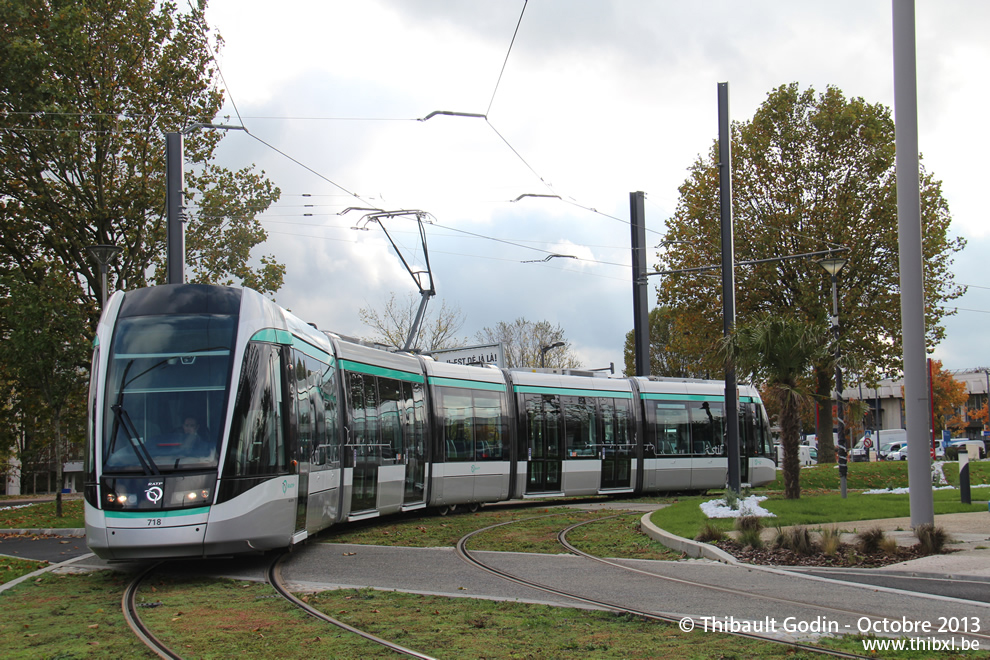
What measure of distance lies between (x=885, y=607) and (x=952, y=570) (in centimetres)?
237

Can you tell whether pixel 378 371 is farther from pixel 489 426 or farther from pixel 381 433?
pixel 489 426

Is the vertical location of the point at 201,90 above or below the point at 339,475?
above

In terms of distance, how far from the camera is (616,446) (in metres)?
23.9

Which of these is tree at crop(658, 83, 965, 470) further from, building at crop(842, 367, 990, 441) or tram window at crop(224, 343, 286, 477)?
building at crop(842, 367, 990, 441)

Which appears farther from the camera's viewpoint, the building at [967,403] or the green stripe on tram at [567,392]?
the building at [967,403]

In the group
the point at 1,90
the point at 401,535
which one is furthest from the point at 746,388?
the point at 1,90

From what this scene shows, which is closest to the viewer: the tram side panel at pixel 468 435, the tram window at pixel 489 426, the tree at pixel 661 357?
the tram side panel at pixel 468 435

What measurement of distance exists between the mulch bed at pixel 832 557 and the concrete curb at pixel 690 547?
0.18 m

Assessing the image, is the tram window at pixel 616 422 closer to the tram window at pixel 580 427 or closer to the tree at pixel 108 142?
the tram window at pixel 580 427

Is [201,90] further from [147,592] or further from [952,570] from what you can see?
[952,570]

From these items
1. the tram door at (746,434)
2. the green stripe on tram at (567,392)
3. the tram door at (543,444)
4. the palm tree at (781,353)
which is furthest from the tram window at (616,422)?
the palm tree at (781,353)

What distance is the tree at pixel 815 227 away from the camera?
32500 millimetres

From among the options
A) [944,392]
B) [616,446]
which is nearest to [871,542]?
[616,446]

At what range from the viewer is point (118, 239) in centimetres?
2538
